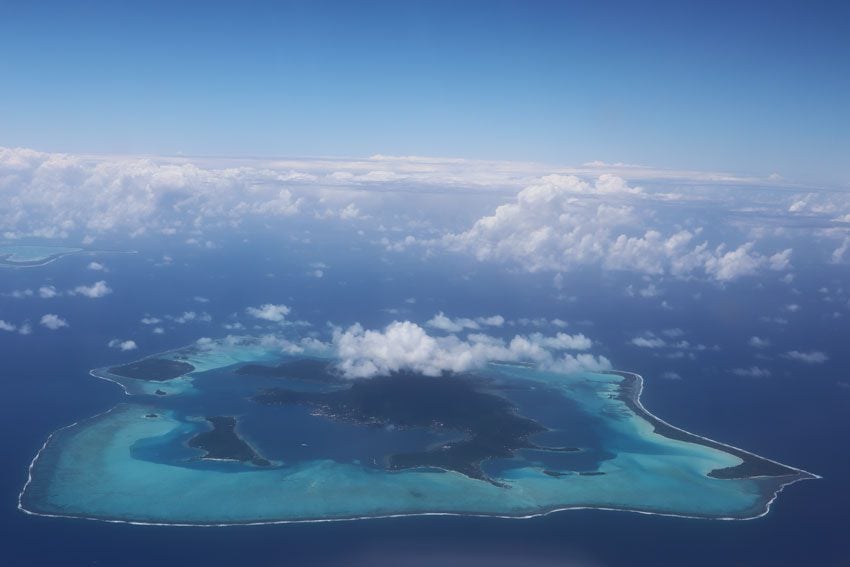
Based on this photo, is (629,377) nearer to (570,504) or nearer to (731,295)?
(570,504)

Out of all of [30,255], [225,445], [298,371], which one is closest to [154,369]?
[298,371]

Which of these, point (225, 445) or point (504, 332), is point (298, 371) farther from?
point (504, 332)

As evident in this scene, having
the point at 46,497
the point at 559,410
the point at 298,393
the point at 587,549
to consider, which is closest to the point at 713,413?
the point at 559,410

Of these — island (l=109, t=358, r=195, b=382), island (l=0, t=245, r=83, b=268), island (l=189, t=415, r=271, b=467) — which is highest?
island (l=0, t=245, r=83, b=268)

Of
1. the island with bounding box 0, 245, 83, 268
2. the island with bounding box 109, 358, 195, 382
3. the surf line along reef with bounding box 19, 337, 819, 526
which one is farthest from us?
the island with bounding box 0, 245, 83, 268

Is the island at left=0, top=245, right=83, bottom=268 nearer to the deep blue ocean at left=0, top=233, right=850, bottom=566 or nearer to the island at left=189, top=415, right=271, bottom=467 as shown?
the deep blue ocean at left=0, top=233, right=850, bottom=566

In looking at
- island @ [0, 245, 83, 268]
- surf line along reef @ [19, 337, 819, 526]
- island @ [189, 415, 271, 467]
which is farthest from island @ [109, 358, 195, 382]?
island @ [0, 245, 83, 268]
